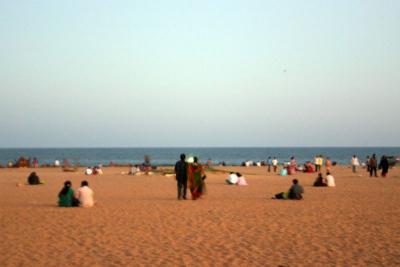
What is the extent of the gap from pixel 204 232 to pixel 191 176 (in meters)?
7.98

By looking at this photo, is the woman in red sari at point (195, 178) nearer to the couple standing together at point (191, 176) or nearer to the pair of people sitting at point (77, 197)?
the couple standing together at point (191, 176)

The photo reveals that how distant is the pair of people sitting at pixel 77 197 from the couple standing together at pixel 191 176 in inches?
147

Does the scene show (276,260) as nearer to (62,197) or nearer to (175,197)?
(62,197)

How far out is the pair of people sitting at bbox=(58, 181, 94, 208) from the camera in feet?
61.8

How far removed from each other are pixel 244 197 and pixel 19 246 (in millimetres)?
12655

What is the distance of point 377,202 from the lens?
21.0 meters

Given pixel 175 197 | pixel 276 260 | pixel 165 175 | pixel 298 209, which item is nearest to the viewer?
pixel 276 260

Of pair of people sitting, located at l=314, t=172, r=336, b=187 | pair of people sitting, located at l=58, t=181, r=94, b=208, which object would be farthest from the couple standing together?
pair of people sitting, located at l=314, t=172, r=336, b=187

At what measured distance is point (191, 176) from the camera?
21.6 meters

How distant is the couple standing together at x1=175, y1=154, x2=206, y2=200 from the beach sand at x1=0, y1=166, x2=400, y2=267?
2.54 feet

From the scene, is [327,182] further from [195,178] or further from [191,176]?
[191,176]

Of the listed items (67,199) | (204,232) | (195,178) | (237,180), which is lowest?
(204,232)

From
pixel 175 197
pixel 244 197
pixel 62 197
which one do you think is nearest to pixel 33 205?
pixel 62 197

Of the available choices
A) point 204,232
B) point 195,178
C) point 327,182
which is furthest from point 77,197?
point 327,182
